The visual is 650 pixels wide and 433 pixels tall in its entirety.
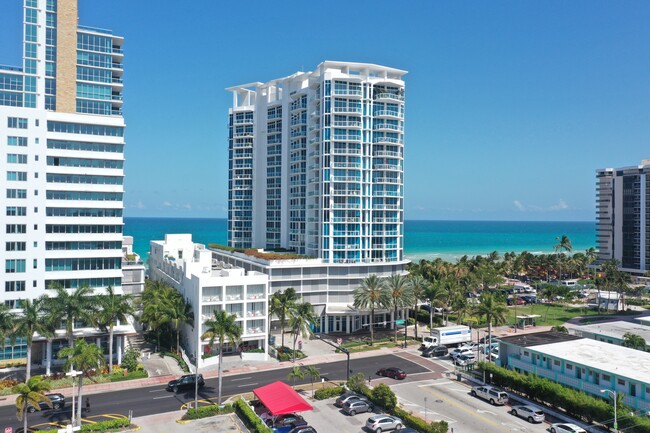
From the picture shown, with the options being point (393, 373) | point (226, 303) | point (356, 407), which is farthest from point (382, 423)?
point (226, 303)

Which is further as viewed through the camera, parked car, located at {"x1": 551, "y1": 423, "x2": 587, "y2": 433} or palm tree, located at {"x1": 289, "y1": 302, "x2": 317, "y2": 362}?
palm tree, located at {"x1": 289, "y1": 302, "x2": 317, "y2": 362}

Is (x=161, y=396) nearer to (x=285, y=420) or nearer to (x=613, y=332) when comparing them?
(x=285, y=420)

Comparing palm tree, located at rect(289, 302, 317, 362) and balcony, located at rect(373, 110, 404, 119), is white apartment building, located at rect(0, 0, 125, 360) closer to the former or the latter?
palm tree, located at rect(289, 302, 317, 362)

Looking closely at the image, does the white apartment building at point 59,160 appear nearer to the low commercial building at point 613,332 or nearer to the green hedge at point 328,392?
the green hedge at point 328,392

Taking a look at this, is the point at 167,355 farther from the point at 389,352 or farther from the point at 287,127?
the point at 287,127

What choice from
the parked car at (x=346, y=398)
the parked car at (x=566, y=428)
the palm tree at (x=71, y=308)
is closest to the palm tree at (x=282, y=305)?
the parked car at (x=346, y=398)

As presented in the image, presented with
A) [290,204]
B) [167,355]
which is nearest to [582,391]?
[167,355]

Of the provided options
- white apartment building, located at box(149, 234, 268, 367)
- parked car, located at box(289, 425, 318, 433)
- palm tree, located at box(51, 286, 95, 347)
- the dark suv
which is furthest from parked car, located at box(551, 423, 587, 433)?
palm tree, located at box(51, 286, 95, 347)
